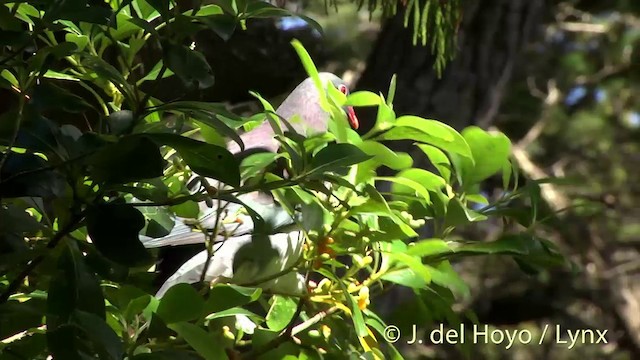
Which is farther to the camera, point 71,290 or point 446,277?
point 446,277

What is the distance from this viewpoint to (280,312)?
82 cm

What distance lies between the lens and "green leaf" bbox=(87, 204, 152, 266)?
1.91ft

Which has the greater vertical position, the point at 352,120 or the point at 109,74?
the point at 109,74

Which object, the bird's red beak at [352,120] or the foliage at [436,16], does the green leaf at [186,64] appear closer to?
the foliage at [436,16]

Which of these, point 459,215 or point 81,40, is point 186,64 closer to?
point 81,40

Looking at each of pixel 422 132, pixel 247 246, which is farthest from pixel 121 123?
pixel 247 246

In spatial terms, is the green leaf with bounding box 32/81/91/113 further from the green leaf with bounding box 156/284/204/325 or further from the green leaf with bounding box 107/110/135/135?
the green leaf with bounding box 156/284/204/325

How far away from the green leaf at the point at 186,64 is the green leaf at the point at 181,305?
0.51 ft

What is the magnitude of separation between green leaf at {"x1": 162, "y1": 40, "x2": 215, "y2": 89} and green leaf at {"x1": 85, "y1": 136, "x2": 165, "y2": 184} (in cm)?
6

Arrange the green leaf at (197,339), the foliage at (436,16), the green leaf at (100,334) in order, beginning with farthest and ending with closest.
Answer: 1. the foliage at (436,16)
2. the green leaf at (197,339)
3. the green leaf at (100,334)

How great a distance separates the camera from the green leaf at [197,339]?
65 cm

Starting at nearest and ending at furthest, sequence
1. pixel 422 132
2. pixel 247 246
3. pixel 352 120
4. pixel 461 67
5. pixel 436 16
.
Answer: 1. pixel 422 132
2. pixel 247 246
3. pixel 436 16
4. pixel 352 120
5. pixel 461 67

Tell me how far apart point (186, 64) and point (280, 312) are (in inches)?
11.9

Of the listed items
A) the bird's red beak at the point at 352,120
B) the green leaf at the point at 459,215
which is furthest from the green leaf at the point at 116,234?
the bird's red beak at the point at 352,120
